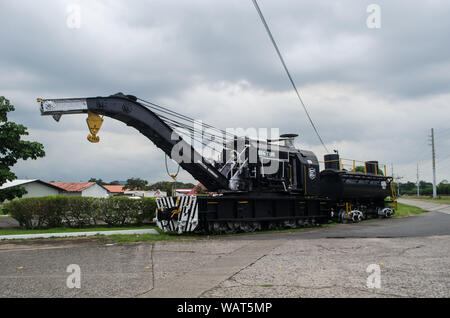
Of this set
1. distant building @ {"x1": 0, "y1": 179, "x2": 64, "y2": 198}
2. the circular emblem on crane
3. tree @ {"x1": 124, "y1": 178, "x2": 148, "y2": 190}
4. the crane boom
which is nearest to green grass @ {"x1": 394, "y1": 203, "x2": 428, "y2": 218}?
the circular emblem on crane

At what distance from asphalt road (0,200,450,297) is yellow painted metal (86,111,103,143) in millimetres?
3350

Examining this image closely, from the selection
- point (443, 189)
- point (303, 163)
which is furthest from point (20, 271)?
point (443, 189)

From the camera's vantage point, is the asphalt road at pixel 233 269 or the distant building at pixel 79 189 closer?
the asphalt road at pixel 233 269

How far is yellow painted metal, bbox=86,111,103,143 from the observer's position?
34.7 ft

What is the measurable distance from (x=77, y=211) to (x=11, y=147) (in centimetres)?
375

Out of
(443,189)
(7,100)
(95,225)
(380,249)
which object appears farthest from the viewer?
(443,189)

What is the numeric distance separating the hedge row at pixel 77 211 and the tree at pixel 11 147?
92cm

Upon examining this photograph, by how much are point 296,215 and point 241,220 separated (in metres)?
3.36

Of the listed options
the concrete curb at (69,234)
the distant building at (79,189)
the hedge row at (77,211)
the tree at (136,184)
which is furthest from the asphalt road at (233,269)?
the tree at (136,184)

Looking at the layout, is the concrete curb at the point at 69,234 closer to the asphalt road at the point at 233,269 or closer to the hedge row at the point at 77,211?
the asphalt road at the point at 233,269

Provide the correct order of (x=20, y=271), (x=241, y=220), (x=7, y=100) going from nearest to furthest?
1. (x=20, y=271)
2. (x=241, y=220)
3. (x=7, y=100)

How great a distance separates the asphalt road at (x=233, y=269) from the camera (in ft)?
15.1
